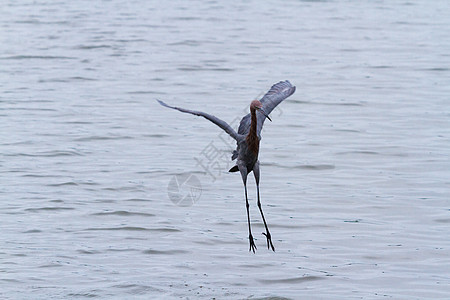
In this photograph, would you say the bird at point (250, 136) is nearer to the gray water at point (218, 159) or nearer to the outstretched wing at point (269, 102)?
the outstretched wing at point (269, 102)

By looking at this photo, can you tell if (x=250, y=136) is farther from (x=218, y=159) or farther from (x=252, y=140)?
(x=218, y=159)

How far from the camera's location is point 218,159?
16.2m

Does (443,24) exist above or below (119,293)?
below

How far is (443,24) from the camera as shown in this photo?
2784cm

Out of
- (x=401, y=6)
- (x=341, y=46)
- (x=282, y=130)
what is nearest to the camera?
(x=282, y=130)

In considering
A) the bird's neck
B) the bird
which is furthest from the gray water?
the bird's neck

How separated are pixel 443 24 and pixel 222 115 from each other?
12.2 meters

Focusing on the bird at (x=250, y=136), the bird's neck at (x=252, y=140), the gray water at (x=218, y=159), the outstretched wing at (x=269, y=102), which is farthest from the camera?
the gray water at (x=218, y=159)

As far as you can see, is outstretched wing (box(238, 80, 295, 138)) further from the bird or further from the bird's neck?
the bird's neck

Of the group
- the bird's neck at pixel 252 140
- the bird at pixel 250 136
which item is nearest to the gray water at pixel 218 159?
the bird at pixel 250 136

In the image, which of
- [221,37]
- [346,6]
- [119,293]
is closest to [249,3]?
[346,6]

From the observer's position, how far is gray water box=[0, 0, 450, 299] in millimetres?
10328

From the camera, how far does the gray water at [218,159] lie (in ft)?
33.9

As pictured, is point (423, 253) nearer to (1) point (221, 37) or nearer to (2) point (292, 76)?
(2) point (292, 76)
